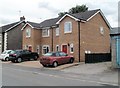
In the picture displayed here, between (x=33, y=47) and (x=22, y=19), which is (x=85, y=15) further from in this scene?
(x=22, y=19)

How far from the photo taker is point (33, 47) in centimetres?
4378

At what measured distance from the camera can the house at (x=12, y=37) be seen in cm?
5397

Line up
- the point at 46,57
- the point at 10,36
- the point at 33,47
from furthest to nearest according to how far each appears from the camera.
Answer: the point at 10,36
the point at 33,47
the point at 46,57

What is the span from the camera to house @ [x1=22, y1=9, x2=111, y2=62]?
113 feet

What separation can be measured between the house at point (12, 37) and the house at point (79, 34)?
1332 cm

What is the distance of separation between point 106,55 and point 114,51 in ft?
34.9

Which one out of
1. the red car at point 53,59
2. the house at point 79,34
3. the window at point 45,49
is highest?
the house at point 79,34

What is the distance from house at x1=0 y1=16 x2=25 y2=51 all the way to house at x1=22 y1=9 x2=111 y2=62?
43.7 ft

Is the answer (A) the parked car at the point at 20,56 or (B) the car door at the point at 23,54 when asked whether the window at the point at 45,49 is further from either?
(B) the car door at the point at 23,54

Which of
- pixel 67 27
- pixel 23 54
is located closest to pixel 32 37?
pixel 23 54

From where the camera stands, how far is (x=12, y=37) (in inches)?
2141

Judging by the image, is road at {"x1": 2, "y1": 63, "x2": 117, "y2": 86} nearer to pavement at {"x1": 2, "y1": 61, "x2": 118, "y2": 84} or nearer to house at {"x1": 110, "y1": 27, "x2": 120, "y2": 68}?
pavement at {"x1": 2, "y1": 61, "x2": 118, "y2": 84}

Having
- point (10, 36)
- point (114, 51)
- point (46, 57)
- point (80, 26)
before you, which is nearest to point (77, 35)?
point (80, 26)

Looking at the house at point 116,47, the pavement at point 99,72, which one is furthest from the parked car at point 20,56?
the house at point 116,47
